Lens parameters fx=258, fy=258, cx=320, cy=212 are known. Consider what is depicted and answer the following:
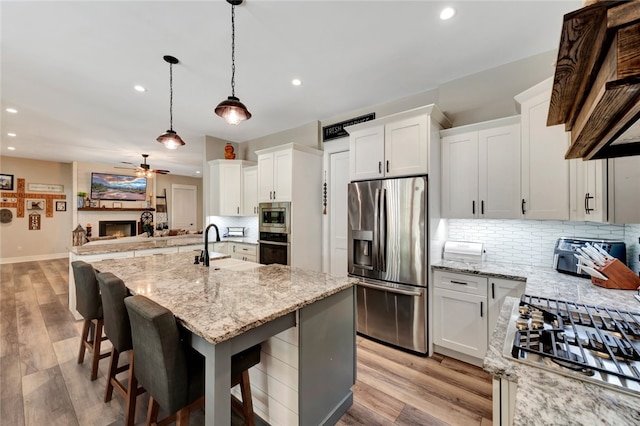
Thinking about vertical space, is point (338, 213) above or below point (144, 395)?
above

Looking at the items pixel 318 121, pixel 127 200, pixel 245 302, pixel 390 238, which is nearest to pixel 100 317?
pixel 245 302

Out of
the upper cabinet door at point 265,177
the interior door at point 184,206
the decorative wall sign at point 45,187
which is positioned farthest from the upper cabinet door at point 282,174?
the decorative wall sign at point 45,187

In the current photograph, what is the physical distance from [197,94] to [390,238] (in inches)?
121

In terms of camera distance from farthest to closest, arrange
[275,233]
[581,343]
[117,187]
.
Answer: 1. [117,187]
2. [275,233]
3. [581,343]

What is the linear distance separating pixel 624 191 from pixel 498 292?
3.75ft

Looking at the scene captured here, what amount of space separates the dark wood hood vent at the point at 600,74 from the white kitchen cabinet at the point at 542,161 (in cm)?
158

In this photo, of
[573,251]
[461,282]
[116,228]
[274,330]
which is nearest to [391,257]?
[461,282]

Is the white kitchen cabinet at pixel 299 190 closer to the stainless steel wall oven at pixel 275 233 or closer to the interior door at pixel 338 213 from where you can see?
the stainless steel wall oven at pixel 275 233

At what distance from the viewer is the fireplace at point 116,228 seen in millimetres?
8312

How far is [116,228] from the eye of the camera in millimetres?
8742

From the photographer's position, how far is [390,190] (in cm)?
279

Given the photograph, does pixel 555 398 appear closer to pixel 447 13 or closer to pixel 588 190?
pixel 588 190

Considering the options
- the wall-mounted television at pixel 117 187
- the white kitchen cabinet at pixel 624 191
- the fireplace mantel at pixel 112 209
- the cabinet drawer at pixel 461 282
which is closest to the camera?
the white kitchen cabinet at pixel 624 191

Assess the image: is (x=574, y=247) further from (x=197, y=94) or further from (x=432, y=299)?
(x=197, y=94)
